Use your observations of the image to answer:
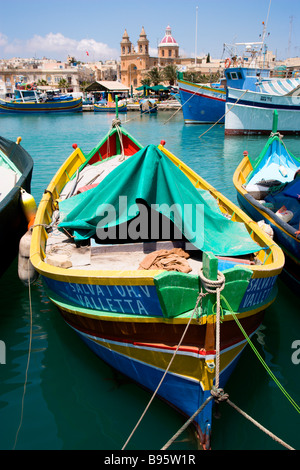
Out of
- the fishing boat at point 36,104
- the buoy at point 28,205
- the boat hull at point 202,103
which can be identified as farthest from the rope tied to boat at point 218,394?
the fishing boat at point 36,104

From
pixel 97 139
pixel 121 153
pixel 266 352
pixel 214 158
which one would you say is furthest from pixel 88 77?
pixel 266 352

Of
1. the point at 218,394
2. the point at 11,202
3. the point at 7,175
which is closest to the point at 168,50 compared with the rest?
the point at 7,175

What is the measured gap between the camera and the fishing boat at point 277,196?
7.67m

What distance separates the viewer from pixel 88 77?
111m

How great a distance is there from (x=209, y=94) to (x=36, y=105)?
3136cm

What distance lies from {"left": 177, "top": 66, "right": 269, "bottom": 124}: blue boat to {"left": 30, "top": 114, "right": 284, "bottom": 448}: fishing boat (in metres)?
29.4

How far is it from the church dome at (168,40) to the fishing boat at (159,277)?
119281 millimetres

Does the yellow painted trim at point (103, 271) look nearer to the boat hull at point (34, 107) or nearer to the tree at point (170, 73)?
the boat hull at point (34, 107)

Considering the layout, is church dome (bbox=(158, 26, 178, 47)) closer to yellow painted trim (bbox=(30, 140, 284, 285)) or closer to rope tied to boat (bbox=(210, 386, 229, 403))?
yellow painted trim (bbox=(30, 140, 284, 285))

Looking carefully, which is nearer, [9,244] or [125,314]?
[125,314]
